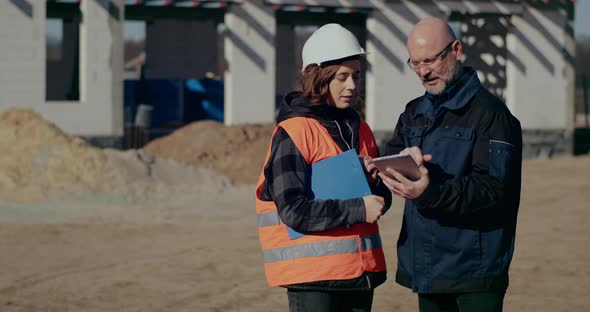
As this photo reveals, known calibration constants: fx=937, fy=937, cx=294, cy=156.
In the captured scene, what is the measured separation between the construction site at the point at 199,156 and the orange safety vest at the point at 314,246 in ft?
1.69

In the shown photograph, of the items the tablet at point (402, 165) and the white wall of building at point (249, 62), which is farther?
the white wall of building at point (249, 62)

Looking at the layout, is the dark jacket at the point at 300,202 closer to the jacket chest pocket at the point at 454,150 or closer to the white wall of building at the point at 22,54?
the jacket chest pocket at the point at 454,150

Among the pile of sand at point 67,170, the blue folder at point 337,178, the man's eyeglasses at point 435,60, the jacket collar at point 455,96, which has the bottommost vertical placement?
the pile of sand at point 67,170

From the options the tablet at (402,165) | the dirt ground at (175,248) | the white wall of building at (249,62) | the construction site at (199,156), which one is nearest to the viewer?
the tablet at (402,165)

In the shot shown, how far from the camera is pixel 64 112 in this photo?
1786 cm

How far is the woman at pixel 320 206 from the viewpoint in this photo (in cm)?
361

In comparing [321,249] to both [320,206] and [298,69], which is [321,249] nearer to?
[320,206]

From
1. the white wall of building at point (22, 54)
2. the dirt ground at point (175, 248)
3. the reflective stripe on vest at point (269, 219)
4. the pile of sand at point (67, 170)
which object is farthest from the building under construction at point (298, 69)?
the reflective stripe on vest at point (269, 219)

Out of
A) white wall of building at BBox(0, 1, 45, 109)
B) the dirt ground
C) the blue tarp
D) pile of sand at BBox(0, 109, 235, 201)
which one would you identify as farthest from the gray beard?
the blue tarp

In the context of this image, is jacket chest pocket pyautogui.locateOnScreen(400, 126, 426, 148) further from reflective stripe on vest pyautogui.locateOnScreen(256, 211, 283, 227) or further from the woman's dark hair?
reflective stripe on vest pyautogui.locateOnScreen(256, 211, 283, 227)

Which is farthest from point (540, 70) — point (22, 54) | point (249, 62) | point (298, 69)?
point (22, 54)

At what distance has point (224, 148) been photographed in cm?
1914

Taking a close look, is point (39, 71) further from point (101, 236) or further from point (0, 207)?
point (101, 236)

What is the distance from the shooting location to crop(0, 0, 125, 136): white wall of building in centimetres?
1736
